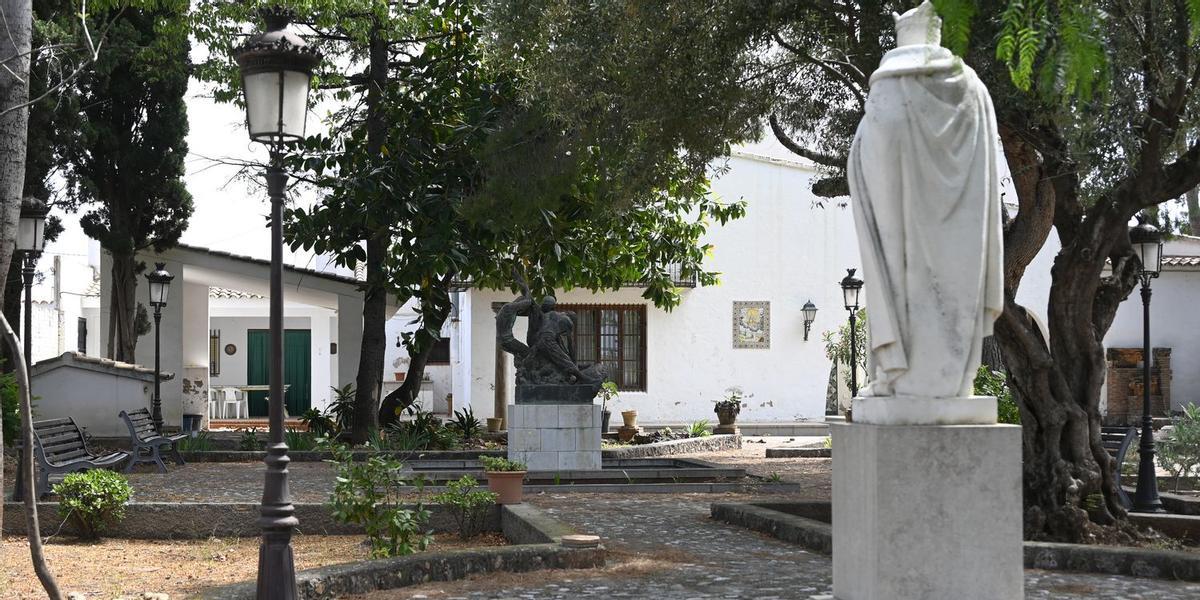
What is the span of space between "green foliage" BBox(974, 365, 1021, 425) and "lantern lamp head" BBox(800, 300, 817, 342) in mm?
10855

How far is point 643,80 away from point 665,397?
1935 cm

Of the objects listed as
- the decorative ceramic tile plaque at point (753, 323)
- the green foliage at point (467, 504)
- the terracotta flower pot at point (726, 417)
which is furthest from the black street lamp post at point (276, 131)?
the decorative ceramic tile plaque at point (753, 323)

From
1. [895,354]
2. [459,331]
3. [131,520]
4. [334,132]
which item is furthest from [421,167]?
[459,331]

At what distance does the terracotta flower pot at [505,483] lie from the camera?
33.5 ft

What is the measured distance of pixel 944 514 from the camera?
481 cm

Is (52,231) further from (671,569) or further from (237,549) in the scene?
(671,569)

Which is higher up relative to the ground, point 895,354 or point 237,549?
point 895,354

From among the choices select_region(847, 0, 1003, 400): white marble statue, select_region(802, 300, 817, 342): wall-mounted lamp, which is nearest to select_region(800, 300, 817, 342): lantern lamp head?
select_region(802, 300, 817, 342): wall-mounted lamp

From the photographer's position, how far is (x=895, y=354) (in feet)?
16.4

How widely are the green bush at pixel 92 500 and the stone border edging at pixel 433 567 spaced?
3332 millimetres

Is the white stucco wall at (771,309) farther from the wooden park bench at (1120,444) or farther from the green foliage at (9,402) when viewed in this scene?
the wooden park bench at (1120,444)

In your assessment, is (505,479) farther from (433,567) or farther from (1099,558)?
(1099,558)

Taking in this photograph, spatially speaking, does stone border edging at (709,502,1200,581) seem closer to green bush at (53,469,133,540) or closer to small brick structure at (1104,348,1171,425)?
green bush at (53,469,133,540)

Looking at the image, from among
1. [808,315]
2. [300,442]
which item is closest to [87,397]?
[300,442]
